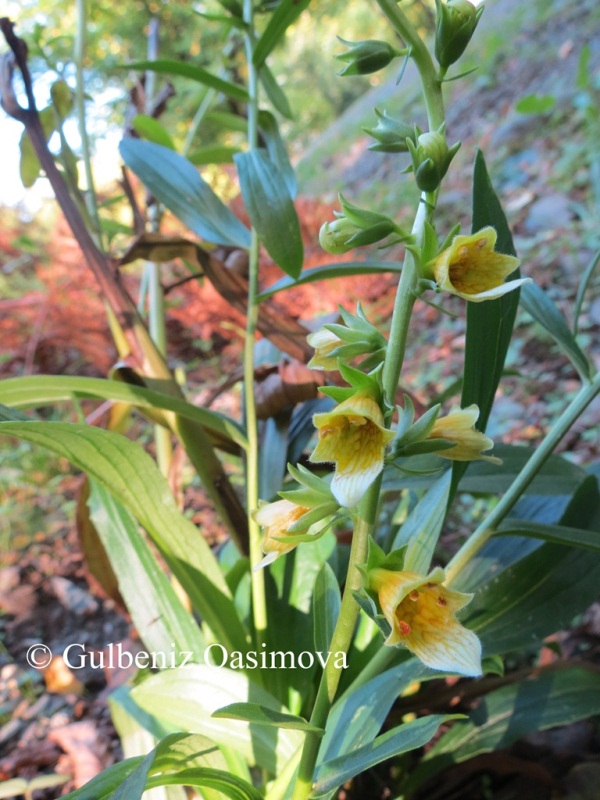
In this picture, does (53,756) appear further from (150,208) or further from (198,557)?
(150,208)

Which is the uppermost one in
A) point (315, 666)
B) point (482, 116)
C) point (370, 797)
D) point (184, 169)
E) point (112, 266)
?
point (482, 116)

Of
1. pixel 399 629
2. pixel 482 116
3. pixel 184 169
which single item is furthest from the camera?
pixel 482 116

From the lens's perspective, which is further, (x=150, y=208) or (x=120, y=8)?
(x=120, y=8)

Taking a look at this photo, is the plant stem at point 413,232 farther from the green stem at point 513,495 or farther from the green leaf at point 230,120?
the green leaf at point 230,120

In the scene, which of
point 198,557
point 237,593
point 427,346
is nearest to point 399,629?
point 198,557

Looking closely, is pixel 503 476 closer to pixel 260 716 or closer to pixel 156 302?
pixel 260 716

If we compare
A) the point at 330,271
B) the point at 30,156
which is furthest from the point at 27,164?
the point at 330,271
